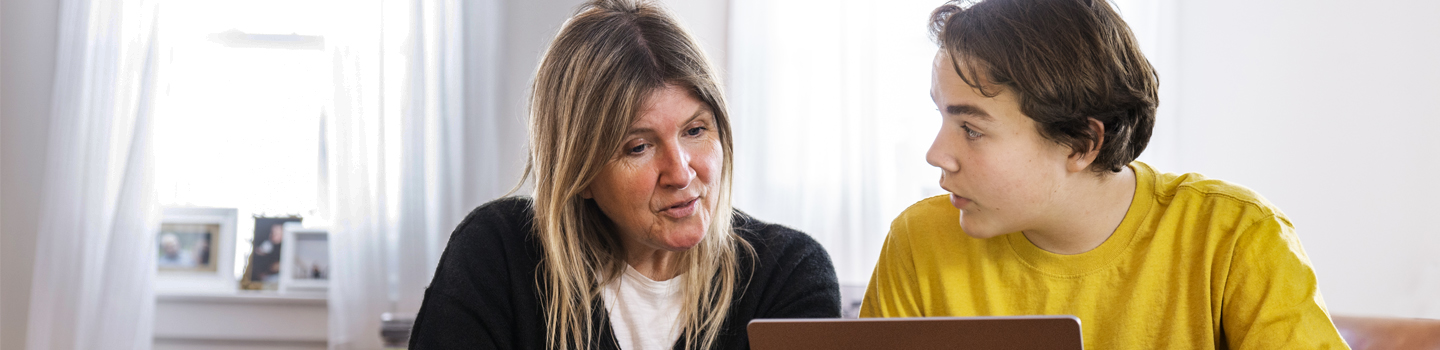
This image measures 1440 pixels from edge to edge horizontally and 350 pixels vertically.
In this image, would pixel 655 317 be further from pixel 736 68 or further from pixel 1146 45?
pixel 1146 45

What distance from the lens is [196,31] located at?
2482 mm

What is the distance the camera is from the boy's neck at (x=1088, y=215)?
958 millimetres

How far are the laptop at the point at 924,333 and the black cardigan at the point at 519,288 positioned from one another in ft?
1.42

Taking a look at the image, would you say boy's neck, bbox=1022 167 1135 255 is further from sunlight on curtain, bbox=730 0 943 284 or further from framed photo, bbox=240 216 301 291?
framed photo, bbox=240 216 301 291

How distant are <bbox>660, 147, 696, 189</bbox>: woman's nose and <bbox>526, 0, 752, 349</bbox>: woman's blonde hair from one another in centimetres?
6

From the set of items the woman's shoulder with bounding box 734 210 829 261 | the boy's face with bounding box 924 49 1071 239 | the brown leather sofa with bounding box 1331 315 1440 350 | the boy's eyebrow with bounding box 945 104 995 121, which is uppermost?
the boy's eyebrow with bounding box 945 104 995 121

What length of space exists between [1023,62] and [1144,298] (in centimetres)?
31

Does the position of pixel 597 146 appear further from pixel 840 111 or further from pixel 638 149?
pixel 840 111

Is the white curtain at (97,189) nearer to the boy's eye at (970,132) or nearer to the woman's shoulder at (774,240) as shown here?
the woman's shoulder at (774,240)

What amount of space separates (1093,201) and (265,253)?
2.39 metres

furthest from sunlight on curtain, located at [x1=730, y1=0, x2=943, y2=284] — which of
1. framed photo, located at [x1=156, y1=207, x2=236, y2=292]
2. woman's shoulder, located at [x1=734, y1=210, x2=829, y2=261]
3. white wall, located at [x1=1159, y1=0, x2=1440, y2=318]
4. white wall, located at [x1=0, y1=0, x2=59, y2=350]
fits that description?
white wall, located at [x1=0, y1=0, x2=59, y2=350]

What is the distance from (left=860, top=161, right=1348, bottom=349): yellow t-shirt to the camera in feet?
2.77

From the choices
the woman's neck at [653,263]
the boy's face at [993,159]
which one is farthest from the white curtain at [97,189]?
the boy's face at [993,159]

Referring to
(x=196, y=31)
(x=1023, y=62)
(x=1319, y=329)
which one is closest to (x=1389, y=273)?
(x=1319, y=329)
